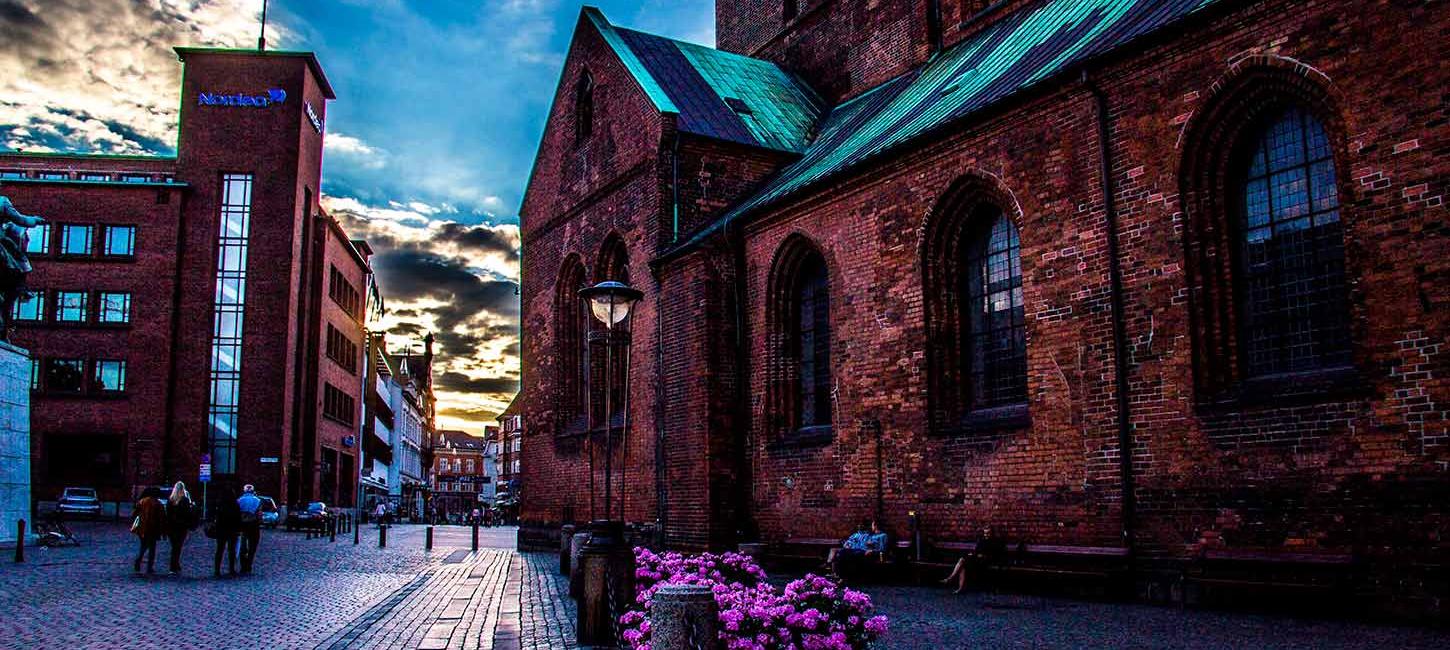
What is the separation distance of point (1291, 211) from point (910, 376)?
19.8ft

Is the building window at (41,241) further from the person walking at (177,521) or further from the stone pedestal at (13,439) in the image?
the person walking at (177,521)

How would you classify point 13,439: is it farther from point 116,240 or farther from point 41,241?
point 41,241

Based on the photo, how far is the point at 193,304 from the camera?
161ft

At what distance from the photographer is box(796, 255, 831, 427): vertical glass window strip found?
19.4m

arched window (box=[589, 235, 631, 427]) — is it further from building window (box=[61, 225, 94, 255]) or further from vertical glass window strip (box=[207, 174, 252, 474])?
building window (box=[61, 225, 94, 255])

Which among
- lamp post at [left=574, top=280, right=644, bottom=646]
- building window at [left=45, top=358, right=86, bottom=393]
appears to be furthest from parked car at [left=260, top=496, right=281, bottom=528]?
lamp post at [left=574, top=280, right=644, bottom=646]

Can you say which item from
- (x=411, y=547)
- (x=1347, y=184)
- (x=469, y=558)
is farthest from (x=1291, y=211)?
(x=411, y=547)

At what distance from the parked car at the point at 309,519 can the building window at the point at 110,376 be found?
10334mm

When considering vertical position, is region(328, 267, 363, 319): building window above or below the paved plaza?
above

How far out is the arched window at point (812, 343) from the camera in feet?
63.7

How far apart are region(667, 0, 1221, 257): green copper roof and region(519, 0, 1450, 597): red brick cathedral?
0.11 m

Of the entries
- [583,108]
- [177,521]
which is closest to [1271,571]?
[177,521]

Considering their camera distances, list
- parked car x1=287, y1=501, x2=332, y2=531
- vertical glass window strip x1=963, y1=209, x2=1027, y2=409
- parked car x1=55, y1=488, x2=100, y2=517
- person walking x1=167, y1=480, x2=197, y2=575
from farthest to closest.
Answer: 1. parked car x1=55, y1=488, x2=100, y2=517
2. parked car x1=287, y1=501, x2=332, y2=531
3. person walking x1=167, y1=480, x2=197, y2=575
4. vertical glass window strip x1=963, y1=209, x2=1027, y2=409

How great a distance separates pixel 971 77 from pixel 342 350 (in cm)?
5070
